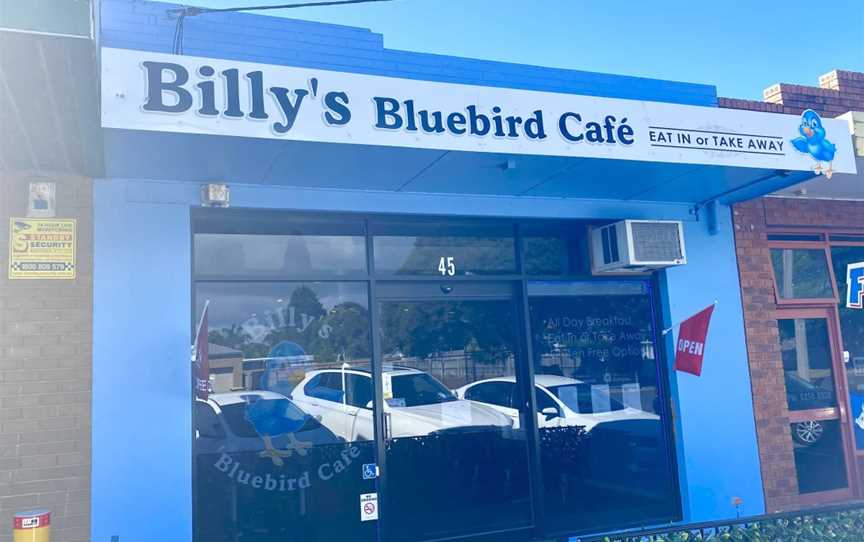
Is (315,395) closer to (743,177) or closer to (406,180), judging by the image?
(406,180)

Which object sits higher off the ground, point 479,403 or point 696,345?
point 696,345

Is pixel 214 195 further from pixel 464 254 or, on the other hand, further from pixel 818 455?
pixel 818 455

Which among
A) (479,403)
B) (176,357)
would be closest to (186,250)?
(176,357)

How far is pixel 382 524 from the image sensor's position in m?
5.77

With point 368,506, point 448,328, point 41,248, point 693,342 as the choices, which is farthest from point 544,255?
point 41,248

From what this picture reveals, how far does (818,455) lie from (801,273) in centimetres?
184

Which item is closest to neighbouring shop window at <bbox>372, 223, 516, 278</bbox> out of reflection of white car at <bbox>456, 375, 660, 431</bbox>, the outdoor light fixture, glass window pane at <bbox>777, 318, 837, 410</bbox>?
reflection of white car at <bbox>456, 375, 660, 431</bbox>

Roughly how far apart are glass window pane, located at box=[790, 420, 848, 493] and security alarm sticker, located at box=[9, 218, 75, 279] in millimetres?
6644

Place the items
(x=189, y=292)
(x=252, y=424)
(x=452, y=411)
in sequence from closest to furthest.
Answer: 1. (x=189, y=292)
2. (x=252, y=424)
3. (x=452, y=411)

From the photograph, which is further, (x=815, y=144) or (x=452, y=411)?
(x=452, y=411)

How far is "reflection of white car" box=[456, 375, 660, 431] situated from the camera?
641cm

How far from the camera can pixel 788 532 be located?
12.8ft

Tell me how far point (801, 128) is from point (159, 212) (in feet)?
16.7

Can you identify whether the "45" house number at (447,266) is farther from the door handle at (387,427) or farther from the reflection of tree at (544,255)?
the door handle at (387,427)
